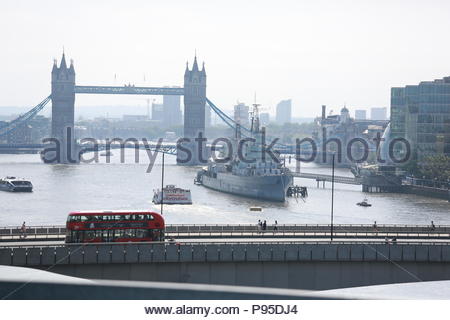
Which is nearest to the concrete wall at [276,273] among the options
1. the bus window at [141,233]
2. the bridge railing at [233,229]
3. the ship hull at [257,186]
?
the bus window at [141,233]

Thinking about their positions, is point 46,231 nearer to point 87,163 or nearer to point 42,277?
point 42,277

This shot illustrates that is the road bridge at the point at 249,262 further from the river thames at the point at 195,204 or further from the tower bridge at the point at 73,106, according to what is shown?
the tower bridge at the point at 73,106

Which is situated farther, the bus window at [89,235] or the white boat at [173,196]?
the white boat at [173,196]

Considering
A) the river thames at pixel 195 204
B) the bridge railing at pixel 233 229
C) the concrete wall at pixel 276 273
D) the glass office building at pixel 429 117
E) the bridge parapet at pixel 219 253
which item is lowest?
the river thames at pixel 195 204

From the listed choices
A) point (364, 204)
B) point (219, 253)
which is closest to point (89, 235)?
point (219, 253)

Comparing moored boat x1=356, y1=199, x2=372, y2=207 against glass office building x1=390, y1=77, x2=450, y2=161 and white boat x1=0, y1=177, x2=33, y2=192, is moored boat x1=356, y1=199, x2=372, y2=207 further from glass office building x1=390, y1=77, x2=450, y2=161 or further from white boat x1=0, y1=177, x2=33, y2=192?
white boat x1=0, y1=177, x2=33, y2=192

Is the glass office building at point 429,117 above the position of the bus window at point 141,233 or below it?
above

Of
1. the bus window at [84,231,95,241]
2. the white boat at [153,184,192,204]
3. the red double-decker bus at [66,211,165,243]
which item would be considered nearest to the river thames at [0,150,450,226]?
the white boat at [153,184,192,204]
